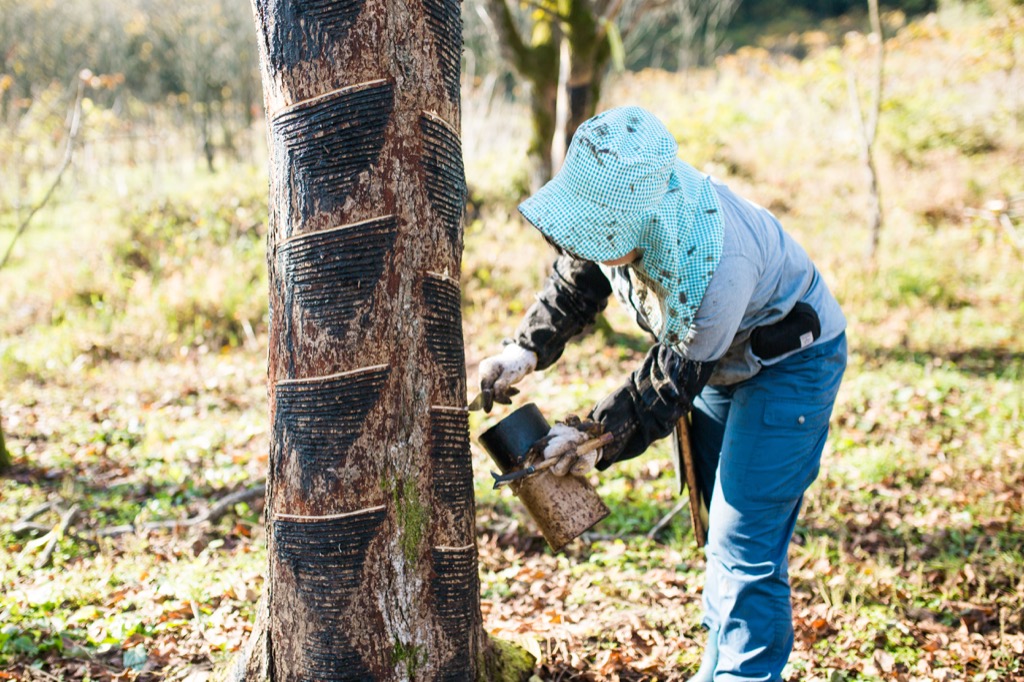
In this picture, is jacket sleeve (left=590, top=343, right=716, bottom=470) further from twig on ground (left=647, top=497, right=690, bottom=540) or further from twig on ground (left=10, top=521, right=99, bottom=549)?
twig on ground (left=10, top=521, right=99, bottom=549)

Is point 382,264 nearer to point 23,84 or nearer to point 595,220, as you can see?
point 595,220

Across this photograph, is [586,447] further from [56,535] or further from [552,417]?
[552,417]

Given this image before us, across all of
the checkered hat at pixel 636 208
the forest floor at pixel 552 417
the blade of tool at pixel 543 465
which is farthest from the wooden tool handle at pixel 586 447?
the forest floor at pixel 552 417

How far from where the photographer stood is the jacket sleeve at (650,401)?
2.27m

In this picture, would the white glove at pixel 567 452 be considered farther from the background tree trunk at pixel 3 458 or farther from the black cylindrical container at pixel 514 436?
the background tree trunk at pixel 3 458

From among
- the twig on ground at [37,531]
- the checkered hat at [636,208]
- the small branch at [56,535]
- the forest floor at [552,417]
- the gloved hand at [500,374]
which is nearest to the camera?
the checkered hat at [636,208]

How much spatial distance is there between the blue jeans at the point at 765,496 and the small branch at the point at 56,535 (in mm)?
2919

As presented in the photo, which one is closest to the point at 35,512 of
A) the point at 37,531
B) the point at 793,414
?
the point at 37,531

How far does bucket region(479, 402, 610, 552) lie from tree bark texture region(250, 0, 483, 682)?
21cm

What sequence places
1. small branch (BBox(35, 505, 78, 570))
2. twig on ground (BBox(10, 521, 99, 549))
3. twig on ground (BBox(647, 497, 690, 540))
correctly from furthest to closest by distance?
twig on ground (BBox(647, 497, 690, 540))
twig on ground (BBox(10, 521, 99, 549))
small branch (BBox(35, 505, 78, 570))

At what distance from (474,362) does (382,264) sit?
4460 millimetres

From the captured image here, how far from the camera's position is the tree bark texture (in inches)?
77.5

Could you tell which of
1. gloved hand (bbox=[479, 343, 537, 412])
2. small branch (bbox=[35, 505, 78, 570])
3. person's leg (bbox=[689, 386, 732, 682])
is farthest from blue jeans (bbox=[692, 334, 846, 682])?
small branch (bbox=[35, 505, 78, 570])

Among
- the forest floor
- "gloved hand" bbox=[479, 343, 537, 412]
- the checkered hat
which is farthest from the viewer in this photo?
the forest floor
